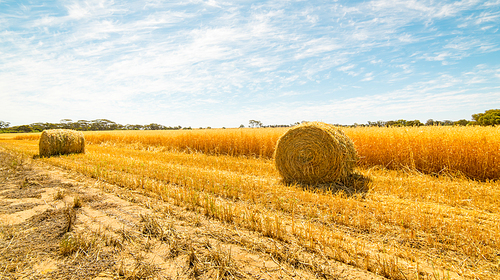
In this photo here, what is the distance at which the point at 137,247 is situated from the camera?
319 cm

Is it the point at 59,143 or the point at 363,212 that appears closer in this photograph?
the point at 363,212

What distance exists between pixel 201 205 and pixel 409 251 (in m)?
3.38

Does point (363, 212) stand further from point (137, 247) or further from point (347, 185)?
point (137, 247)

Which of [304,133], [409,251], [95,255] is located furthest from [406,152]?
[95,255]

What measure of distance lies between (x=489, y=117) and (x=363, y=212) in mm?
43144

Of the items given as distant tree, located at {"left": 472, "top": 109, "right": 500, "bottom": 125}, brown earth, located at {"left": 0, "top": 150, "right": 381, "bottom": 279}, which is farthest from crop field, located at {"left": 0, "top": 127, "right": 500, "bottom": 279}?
distant tree, located at {"left": 472, "top": 109, "right": 500, "bottom": 125}

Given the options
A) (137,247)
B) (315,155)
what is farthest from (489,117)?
(137,247)

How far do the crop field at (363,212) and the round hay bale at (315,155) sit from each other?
417 mm

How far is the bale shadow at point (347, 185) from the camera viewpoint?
19.9 feet

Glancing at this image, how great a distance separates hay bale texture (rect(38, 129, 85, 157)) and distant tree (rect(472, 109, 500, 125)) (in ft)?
140

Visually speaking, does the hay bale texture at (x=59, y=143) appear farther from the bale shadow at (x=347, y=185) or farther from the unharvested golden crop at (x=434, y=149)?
the bale shadow at (x=347, y=185)

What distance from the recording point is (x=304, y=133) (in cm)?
730

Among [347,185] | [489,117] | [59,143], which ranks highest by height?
[489,117]

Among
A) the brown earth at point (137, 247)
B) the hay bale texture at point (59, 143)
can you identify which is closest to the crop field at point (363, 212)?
the brown earth at point (137, 247)
